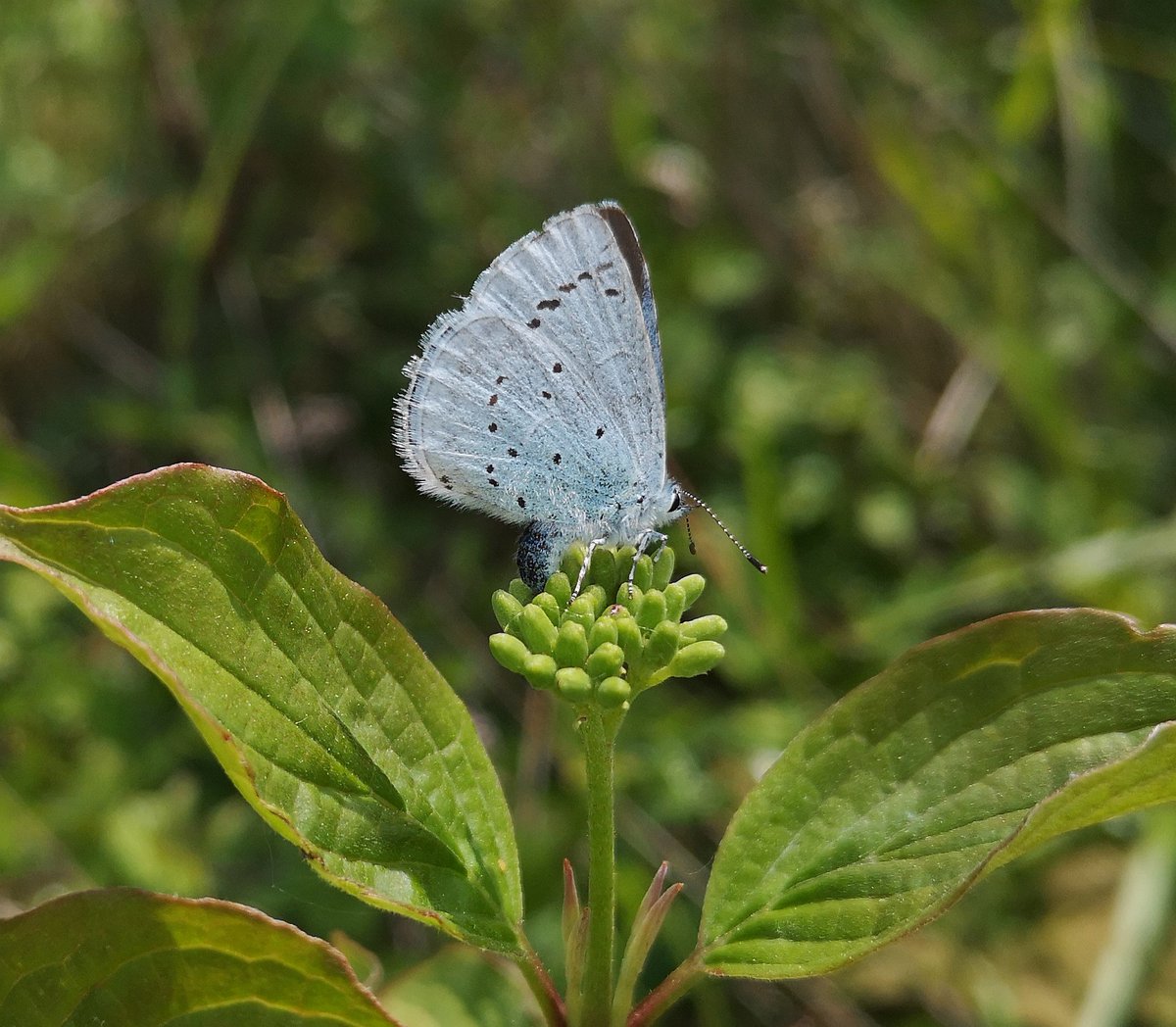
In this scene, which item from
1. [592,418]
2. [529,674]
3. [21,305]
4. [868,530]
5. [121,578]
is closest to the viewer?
[121,578]

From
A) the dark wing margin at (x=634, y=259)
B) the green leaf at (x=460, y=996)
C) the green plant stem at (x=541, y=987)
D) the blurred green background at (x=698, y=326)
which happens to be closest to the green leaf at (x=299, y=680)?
the green plant stem at (x=541, y=987)

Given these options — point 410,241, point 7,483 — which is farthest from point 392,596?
point 410,241

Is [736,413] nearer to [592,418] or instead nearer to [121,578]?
[592,418]

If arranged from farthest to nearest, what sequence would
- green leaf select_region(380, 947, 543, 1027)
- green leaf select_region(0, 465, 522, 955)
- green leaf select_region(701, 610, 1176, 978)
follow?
green leaf select_region(380, 947, 543, 1027) < green leaf select_region(701, 610, 1176, 978) < green leaf select_region(0, 465, 522, 955)

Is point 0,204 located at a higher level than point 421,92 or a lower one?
lower

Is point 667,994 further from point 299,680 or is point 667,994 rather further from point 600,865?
point 299,680

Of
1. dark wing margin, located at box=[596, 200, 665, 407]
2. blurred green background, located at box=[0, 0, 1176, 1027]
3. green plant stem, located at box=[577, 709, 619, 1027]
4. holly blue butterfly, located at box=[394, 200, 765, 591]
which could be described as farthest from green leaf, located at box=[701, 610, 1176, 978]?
blurred green background, located at box=[0, 0, 1176, 1027]

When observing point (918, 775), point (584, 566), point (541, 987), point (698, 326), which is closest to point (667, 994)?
point (541, 987)

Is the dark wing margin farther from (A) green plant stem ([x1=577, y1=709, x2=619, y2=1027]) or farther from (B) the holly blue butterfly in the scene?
(A) green plant stem ([x1=577, y1=709, x2=619, y2=1027])
